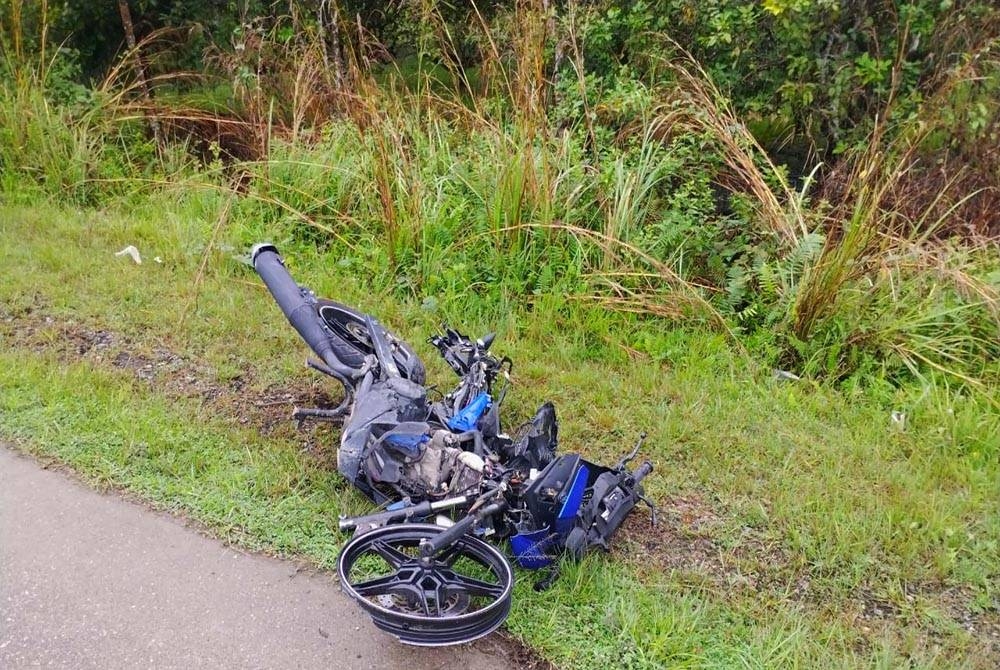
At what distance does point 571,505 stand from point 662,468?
0.94 metres

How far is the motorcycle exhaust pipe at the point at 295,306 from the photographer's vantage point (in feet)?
12.8

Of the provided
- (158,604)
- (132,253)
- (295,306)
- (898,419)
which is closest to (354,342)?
(295,306)

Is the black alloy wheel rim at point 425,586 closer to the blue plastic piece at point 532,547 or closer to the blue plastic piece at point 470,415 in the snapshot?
the blue plastic piece at point 532,547

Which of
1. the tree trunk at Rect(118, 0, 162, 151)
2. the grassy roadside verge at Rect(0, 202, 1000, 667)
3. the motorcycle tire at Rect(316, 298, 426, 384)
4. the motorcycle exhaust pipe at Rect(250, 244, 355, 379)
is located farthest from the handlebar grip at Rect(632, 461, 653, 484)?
the tree trunk at Rect(118, 0, 162, 151)

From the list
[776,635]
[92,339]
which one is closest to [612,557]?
[776,635]

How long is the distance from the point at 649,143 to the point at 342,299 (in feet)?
7.75

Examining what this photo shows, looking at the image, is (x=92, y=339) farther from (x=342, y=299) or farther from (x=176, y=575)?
(x=176, y=575)

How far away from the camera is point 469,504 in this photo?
2912 millimetres

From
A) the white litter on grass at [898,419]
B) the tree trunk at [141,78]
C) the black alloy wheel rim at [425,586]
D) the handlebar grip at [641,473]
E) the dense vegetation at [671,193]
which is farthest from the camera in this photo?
the tree trunk at [141,78]

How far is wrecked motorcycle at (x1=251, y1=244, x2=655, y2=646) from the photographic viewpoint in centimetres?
269

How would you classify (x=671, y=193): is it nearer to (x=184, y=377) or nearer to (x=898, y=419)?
(x=898, y=419)

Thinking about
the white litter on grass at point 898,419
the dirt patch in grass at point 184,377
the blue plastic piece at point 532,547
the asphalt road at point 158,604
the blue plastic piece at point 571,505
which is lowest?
the dirt patch in grass at point 184,377

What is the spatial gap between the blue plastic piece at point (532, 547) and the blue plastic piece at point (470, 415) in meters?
0.53

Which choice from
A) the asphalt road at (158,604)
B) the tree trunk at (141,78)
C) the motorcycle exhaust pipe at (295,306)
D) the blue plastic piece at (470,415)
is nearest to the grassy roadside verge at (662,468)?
the asphalt road at (158,604)
